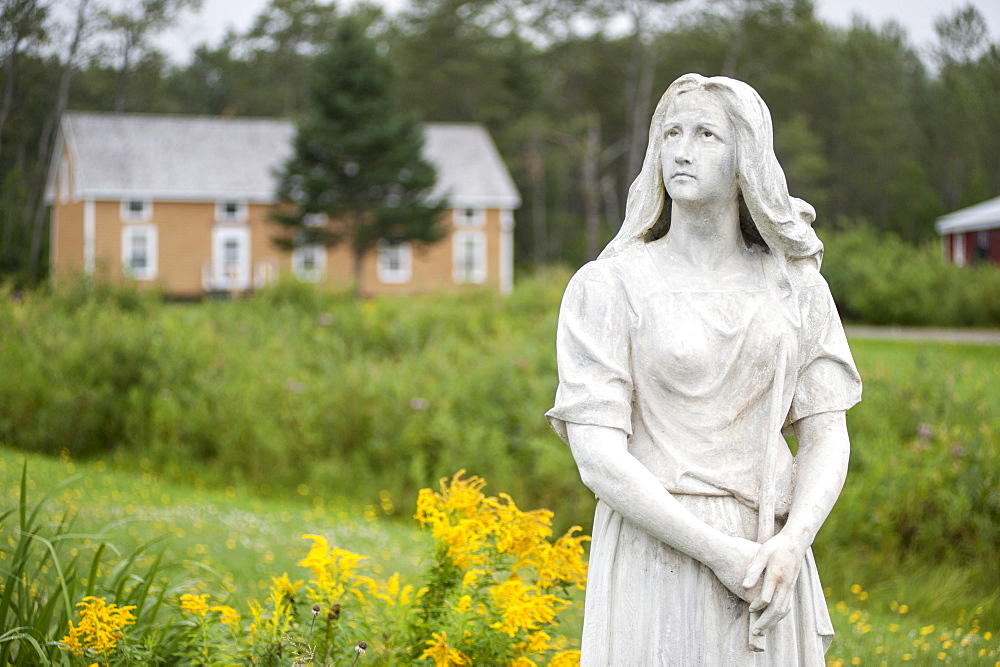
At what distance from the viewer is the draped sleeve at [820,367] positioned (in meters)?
2.65

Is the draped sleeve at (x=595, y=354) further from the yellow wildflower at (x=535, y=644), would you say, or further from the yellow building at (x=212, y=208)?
the yellow building at (x=212, y=208)

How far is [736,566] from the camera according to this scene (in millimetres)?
2422

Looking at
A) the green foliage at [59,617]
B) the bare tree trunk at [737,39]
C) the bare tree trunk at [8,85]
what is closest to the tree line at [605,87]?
the bare tree trunk at [737,39]

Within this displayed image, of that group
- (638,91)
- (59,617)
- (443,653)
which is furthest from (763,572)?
(638,91)

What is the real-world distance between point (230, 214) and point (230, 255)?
1.44 m

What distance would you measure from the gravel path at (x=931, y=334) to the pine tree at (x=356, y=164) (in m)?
15.9

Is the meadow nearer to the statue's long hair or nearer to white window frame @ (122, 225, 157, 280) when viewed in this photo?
the statue's long hair

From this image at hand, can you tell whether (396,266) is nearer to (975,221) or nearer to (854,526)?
(975,221)

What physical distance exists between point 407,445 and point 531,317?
5497 mm

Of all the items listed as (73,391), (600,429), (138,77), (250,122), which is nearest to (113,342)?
(73,391)

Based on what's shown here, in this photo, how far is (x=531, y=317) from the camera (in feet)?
48.7

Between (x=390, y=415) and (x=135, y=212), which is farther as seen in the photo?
(x=135, y=212)

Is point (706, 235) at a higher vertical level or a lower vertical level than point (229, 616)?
higher

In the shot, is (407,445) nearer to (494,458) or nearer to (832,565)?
(494,458)
